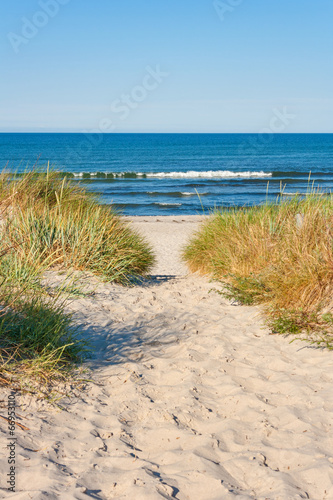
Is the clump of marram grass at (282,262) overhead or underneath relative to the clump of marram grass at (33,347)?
overhead

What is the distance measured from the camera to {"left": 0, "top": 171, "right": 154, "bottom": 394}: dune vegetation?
3479mm

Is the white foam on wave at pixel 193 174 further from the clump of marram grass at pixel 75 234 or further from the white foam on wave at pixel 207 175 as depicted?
the clump of marram grass at pixel 75 234

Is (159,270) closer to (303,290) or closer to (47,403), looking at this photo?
(303,290)

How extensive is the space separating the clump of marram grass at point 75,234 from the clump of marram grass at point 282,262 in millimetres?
1375

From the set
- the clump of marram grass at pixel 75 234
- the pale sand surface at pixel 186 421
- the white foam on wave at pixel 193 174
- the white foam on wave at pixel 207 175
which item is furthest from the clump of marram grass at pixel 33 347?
the white foam on wave at pixel 207 175

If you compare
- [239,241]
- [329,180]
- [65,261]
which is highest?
[329,180]

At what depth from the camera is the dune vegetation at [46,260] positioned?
3.48 m

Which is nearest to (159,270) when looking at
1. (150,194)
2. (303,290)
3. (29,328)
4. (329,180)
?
(303,290)

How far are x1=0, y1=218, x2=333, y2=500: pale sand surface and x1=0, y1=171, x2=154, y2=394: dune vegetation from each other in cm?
32

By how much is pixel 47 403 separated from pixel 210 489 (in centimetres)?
135

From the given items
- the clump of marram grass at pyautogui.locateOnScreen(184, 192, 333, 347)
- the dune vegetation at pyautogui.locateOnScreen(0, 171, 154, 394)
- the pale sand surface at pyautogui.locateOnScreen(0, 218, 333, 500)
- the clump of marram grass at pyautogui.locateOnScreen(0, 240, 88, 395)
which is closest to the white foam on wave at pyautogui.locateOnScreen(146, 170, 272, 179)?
the dune vegetation at pyautogui.locateOnScreen(0, 171, 154, 394)

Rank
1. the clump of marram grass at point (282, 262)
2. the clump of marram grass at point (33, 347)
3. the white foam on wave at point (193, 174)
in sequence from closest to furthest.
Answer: the clump of marram grass at point (33, 347)
the clump of marram grass at point (282, 262)
the white foam on wave at point (193, 174)

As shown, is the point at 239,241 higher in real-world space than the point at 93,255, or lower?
higher

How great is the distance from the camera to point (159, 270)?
403 inches
